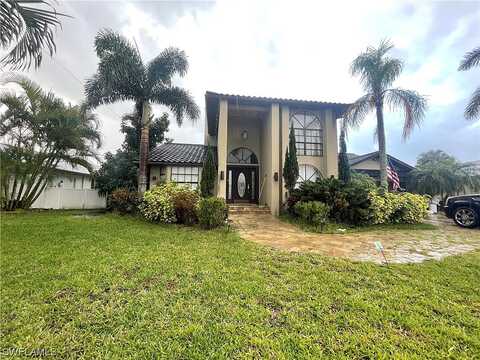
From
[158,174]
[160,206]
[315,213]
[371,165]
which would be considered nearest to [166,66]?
[158,174]

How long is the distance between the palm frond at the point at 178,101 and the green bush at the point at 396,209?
1056 centimetres

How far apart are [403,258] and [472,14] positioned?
32.4ft

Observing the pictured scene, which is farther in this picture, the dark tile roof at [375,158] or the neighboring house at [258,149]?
the dark tile roof at [375,158]

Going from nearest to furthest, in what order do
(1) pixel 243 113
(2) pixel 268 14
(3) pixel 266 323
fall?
(3) pixel 266 323 → (2) pixel 268 14 → (1) pixel 243 113

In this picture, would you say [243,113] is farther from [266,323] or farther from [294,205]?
[266,323]

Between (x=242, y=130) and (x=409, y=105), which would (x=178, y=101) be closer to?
(x=242, y=130)

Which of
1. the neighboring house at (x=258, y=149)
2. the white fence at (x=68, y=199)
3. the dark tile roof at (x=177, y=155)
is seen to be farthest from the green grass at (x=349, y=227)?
the white fence at (x=68, y=199)

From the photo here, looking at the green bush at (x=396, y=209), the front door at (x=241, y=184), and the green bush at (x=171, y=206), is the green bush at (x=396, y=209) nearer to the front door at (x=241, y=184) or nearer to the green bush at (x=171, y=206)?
the front door at (x=241, y=184)

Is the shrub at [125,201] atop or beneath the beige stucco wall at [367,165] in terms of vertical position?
beneath

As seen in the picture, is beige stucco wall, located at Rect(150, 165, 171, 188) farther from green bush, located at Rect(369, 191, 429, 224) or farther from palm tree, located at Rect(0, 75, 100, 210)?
green bush, located at Rect(369, 191, 429, 224)

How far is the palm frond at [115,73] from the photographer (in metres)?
10.4

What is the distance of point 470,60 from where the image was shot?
11422 mm

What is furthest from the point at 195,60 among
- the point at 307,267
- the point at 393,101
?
the point at 307,267

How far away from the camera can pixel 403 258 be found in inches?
197
